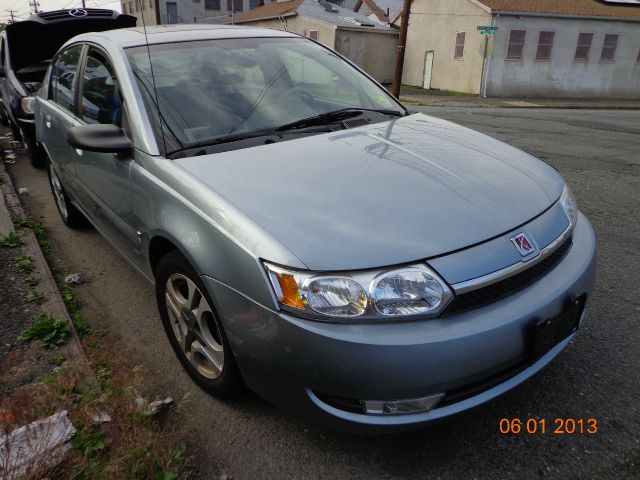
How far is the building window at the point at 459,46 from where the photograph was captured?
2439 centimetres

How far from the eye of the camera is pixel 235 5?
42.9 m

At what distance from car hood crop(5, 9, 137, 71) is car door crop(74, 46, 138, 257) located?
4621 millimetres

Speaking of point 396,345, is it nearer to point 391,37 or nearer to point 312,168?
point 312,168

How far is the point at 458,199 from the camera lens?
2020 millimetres

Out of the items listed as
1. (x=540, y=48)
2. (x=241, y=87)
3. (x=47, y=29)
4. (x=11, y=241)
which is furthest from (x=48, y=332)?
(x=540, y=48)

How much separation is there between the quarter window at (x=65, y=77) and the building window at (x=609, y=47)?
27303 millimetres

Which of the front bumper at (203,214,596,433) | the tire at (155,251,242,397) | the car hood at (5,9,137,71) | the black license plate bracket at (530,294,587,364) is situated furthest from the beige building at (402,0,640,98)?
the front bumper at (203,214,596,433)

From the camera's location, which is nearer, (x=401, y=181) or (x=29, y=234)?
(x=401, y=181)

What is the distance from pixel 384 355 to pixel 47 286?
257 centimetres

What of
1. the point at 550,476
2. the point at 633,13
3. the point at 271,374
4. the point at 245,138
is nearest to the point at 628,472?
the point at 550,476

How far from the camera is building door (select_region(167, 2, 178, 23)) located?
39219mm

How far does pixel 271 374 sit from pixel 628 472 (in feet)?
4.62

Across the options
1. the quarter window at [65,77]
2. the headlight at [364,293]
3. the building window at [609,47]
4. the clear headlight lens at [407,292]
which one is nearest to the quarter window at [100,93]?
the quarter window at [65,77]

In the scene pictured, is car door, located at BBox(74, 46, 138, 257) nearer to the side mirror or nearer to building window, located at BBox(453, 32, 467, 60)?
the side mirror
